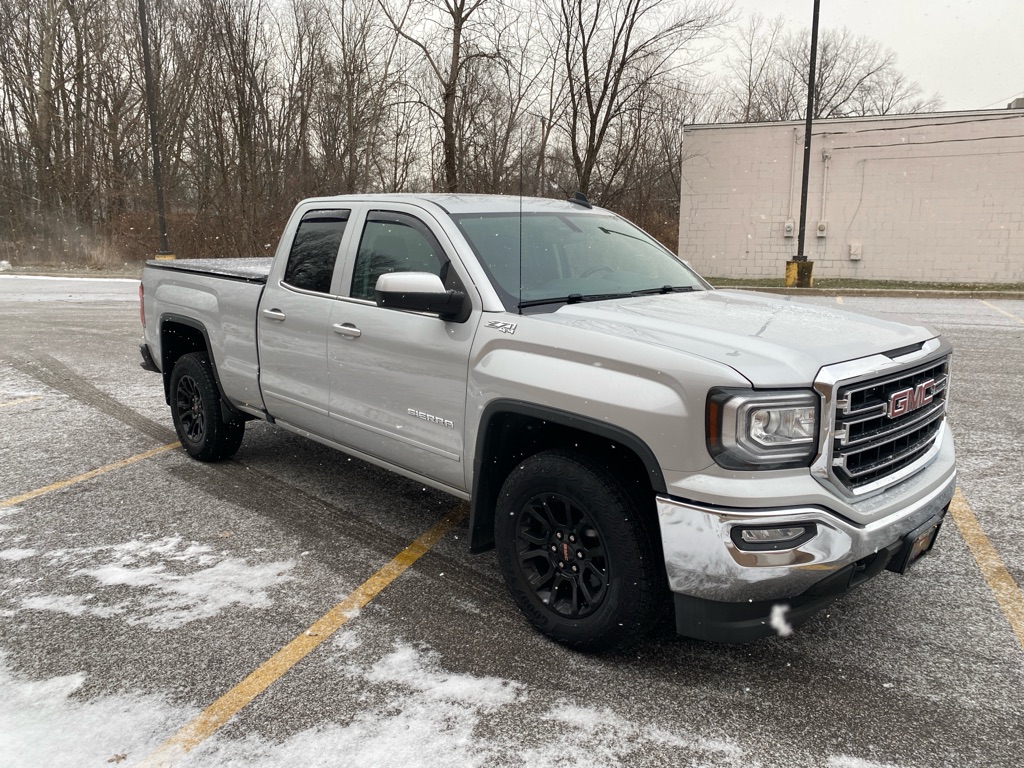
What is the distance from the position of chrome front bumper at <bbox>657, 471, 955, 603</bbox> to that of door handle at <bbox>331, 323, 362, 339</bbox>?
2.01 metres

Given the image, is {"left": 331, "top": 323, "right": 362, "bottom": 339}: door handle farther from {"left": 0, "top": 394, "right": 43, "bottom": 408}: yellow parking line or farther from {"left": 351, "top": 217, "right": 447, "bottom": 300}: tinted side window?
{"left": 0, "top": 394, "right": 43, "bottom": 408}: yellow parking line

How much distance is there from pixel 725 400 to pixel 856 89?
172 feet

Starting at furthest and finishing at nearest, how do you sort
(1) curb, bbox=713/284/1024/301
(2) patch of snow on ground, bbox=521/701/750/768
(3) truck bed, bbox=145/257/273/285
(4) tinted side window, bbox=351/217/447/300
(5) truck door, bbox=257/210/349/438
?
(1) curb, bbox=713/284/1024/301
(3) truck bed, bbox=145/257/273/285
(5) truck door, bbox=257/210/349/438
(4) tinted side window, bbox=351/217/447/300
(2) patch of snow on ground, bbox=521/701/750/768

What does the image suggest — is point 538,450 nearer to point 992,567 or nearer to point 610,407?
point 610,407

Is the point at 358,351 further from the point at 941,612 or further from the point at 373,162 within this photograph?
the point at 373,162

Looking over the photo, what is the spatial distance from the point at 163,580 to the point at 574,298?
2.41 meters

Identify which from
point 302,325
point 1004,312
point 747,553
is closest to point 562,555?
point 747,553

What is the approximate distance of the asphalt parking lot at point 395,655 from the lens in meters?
2.62

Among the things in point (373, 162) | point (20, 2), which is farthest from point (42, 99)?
point (373, 162)

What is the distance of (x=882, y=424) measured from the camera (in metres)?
2.92

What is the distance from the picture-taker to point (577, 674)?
9.98 feet

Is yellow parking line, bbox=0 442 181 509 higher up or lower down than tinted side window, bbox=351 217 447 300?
lower down

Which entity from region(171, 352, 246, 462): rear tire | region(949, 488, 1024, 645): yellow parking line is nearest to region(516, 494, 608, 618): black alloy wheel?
region(949, 488, 1024, 645): yellow parking line

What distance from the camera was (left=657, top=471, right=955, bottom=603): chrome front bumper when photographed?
2607mm
